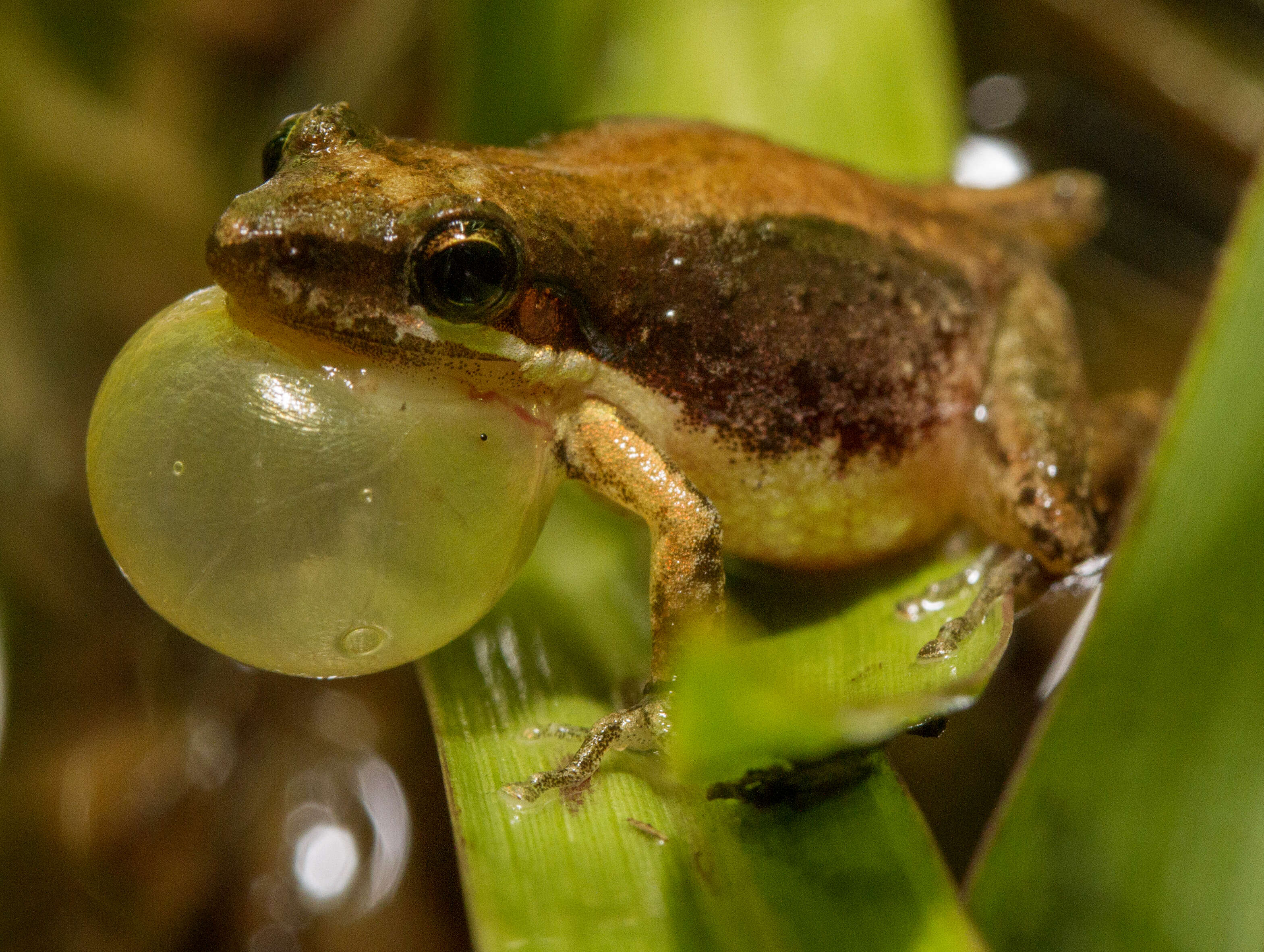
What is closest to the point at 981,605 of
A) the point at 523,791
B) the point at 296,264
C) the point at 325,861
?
the point at 523,791

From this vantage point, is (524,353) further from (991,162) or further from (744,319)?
(991,162)

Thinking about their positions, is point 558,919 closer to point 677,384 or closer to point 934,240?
point 677,384

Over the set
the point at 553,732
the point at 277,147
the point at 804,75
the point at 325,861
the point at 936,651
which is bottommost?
the point at 936,651

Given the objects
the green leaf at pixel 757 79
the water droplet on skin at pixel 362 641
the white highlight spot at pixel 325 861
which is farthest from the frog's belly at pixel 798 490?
the white highlight spot at pixel 325 861

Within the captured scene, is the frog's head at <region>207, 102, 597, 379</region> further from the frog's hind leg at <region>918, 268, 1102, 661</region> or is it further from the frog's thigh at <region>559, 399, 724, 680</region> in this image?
the frog's hind leg at <region>918, 268, 1102, 661</region>

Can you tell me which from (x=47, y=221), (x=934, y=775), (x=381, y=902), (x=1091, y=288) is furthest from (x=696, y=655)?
(x=47, y=221)
